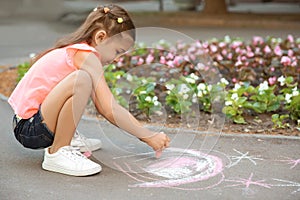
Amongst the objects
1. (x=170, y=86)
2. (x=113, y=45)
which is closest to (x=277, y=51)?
(x=170, y=86)

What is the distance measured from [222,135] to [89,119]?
3.41ft

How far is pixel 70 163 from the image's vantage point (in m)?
3.48

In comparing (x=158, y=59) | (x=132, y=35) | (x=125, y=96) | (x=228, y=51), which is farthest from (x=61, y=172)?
(x=228, y=51)

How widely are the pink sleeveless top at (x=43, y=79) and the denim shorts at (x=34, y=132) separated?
0.15 ft

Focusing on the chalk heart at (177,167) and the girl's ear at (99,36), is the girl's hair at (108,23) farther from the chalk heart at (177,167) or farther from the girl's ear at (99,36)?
the chalk heart at (177,167)

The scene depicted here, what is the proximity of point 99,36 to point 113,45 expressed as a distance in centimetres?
11

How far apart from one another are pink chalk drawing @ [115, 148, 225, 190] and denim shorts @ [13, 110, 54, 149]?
458 millimetres

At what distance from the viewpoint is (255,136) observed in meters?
4.31

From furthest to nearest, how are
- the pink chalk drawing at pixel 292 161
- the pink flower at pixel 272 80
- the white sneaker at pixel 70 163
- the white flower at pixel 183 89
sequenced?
the pink flower at pixel 272 80 < the white flower at pixel 183 89 < the pink chalk drawing at pixel 292 161 < the white sneaker at pixel 70 163

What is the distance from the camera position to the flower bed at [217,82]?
4.57 metres

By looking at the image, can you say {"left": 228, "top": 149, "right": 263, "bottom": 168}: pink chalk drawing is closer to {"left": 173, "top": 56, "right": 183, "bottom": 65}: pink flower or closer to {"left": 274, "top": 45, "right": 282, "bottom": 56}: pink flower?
{"left": 173, "top": 56, "right": 183, "bottom": 65}: pink flower

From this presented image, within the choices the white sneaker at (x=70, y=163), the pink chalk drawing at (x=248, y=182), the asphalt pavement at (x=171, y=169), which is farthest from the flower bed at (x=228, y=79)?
the white sneaker at (x=70, y=163)

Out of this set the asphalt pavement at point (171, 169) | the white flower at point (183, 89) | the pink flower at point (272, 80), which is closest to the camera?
the asphalt pavement at point (171, 169)

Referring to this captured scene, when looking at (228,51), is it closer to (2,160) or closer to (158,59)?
(158,59)
